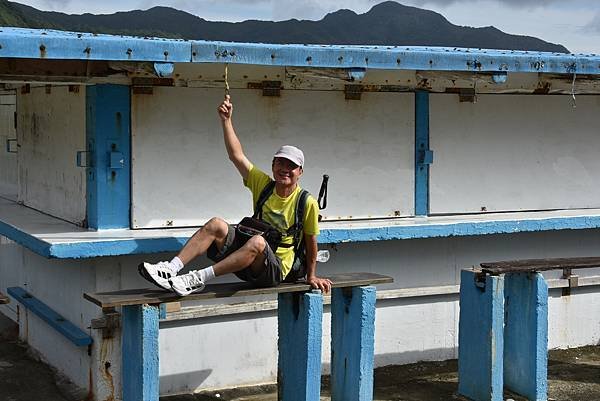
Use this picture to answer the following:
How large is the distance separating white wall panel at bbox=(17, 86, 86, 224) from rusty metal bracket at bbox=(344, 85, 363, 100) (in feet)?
6.95

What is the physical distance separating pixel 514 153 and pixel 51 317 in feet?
14.0

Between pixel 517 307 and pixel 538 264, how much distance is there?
387 millimetres

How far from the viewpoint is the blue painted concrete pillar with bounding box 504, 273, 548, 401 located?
7.55 metres

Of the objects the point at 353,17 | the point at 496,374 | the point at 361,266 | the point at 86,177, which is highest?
the point at 353,17

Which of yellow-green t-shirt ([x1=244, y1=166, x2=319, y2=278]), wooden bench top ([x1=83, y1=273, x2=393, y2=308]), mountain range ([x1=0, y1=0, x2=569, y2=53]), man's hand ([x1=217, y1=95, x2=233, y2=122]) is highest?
mountain range ([x1=0, y1=0, x2=569, y2=53])

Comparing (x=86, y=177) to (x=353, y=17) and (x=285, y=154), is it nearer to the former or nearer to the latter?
(x=285, y=154)

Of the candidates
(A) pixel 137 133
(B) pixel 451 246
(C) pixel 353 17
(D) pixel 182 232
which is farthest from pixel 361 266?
(C) pixel 353 17

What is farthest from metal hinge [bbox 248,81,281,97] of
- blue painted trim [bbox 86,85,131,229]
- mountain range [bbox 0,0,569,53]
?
mountain range [bbox 0,0,569,53]

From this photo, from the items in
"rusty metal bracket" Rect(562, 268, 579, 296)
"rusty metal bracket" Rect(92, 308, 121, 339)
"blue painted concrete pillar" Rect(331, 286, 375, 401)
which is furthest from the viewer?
"rusty metal bracket" Rect(562, 268, 579, 296)

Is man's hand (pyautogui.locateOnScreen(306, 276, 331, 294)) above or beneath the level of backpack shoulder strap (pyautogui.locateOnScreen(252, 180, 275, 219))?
beneath

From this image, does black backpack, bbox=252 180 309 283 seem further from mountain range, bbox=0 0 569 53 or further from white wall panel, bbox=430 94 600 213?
mountain range, bbox=0 0 569 53

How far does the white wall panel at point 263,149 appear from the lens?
7391 millimetres

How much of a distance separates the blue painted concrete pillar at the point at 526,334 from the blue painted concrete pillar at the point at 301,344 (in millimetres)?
1858

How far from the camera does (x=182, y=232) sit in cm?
728
